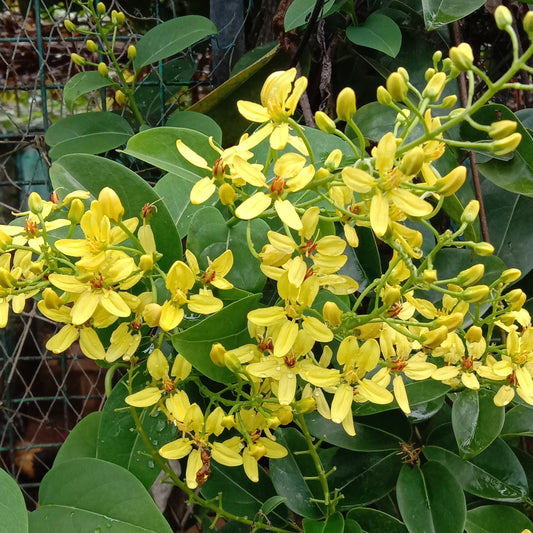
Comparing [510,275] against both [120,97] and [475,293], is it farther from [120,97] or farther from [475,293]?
[120,97]

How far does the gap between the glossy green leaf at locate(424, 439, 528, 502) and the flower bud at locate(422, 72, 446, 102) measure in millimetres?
491

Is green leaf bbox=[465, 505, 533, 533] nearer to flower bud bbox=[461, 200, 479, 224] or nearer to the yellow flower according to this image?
flower bud bbox=[461, 200, 479, 224]

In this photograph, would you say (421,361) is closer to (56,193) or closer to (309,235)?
(309,235)

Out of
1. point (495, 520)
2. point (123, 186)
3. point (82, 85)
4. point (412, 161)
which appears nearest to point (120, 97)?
point (82, 85)

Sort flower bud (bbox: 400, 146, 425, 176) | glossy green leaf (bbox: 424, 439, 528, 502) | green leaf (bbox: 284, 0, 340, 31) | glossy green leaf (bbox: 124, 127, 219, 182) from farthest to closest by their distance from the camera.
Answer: green leaf (bbox: 284, 0, 340, 31), glossy green leaf (bbox: 424, 439, 528, 502), glossy green leaf (bbox: 124, 127, 219, 182), flower bud (bbox: 400, 146, 425, 176)

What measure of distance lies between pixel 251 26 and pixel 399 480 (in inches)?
37.6

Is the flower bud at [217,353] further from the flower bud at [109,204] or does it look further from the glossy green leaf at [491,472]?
the glossy green leaf at [491,472]

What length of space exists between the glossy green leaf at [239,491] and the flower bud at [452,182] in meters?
0.50

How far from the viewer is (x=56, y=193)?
784mm

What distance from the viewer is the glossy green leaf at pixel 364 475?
34.3 inches

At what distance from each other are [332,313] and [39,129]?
1041 mm

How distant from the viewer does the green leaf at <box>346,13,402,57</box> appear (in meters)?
1.02

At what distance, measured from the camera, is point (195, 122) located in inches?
41.8

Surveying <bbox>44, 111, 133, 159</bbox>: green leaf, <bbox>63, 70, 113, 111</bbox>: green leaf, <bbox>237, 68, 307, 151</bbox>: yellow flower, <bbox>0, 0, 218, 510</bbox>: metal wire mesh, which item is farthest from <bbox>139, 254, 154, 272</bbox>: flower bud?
<bbox>0, 0, 218, 510</bbox>: metal wire mesh
